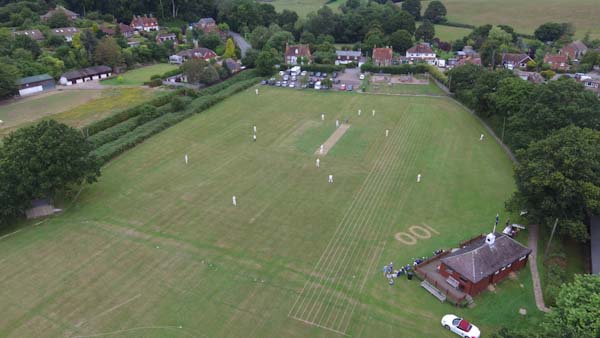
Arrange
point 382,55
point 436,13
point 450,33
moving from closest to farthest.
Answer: point 382,55
point 450,33
point 436,13

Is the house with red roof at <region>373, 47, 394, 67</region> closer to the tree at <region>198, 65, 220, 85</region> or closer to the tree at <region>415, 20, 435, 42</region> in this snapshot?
the tree at <region>415, 20, 435, 42</region>

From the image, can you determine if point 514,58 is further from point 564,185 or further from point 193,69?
point 564,185

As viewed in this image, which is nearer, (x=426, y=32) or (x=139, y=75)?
(x=139, y=75)

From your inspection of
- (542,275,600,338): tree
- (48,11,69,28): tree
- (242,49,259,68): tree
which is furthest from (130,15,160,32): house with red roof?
(542,275,600,338): tree

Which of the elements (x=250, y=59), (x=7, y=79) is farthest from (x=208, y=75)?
(x=7, y=79)

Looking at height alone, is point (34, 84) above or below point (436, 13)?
below

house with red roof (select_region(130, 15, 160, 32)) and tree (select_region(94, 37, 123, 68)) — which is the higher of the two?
house with red roof (select_region(130, 15, 160, 32))

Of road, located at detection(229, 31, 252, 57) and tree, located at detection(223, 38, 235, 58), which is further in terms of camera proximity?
road, located at detection(229, 31, 252, 57)
